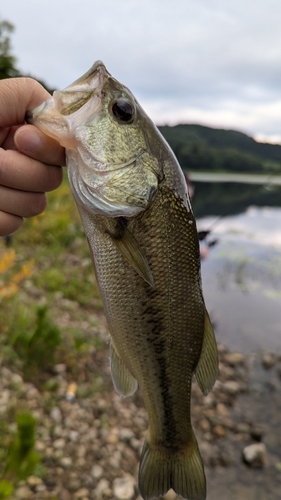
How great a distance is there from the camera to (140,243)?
1.62 m

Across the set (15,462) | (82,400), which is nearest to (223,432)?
(82,400)

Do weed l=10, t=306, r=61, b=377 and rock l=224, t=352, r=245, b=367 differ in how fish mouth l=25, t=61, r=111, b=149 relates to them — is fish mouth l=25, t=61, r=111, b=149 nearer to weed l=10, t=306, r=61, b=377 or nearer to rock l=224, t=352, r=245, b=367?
weed l=10, t=306, r=61, b=377

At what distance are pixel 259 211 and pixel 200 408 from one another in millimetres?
21283

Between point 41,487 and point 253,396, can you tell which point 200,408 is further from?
point 41,487

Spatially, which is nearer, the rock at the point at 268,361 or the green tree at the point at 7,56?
→ the rock at the point at 268,361

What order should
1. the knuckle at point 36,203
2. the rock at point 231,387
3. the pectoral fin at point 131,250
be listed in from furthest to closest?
the rock at point 231,387 → the knuckle at point 36,203 → the pectoral fin at point 131,250

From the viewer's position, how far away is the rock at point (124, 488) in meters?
3.57

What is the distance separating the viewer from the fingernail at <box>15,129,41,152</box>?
5.36 ft

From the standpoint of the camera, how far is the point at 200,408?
5406 mm

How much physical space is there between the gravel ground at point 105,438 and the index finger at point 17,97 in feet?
9.25

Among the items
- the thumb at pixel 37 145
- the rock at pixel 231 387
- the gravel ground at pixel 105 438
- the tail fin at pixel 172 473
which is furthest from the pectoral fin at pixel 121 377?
the rock at pixel 231 387

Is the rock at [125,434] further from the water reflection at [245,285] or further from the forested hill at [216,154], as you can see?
the forested hill at [216,154]

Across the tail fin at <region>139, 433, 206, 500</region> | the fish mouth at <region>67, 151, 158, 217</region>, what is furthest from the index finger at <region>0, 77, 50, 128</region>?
the tail fin at <region>139, 433, 206, 500</region>

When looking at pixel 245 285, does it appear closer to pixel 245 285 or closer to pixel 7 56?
pixel 245 285
